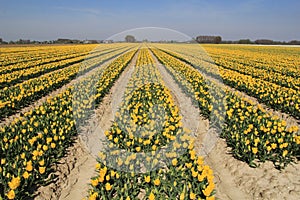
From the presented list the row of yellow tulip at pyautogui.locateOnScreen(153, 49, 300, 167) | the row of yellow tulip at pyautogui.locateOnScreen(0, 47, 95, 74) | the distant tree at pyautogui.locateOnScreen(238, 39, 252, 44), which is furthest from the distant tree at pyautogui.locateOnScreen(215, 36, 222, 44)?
the row of yellow tulip at pyautogui.locateOnScreen(153, 49, 300, 167)

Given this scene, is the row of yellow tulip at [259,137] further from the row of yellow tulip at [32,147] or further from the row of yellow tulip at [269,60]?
the row of yellow tulip at [269,60]

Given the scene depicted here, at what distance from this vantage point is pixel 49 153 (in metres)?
5.07

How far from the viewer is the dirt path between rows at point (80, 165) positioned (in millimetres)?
4316

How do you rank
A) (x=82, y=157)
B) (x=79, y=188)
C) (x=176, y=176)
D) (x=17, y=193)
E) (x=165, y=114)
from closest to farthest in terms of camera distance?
(x=17, y=193) < (x=176, y=176) < (x=79, y=188) < (x=82, y=157) < (x=165, y=114)

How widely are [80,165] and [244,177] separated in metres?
3.26

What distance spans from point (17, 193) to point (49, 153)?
1.31m

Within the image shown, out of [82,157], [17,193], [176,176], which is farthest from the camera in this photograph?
[82,157]

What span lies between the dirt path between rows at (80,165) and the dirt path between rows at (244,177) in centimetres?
239

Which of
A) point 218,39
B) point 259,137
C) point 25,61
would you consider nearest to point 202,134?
point 259,137

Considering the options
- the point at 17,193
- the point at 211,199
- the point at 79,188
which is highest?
the point at 211,199

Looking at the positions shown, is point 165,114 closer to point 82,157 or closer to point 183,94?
point 82,157

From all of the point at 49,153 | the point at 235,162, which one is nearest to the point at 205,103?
the point at 235,162

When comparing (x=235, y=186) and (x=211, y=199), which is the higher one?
(x=211, y=199)

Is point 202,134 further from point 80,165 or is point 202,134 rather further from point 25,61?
point 25,61
